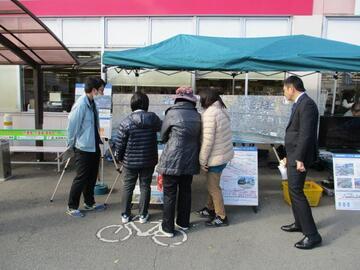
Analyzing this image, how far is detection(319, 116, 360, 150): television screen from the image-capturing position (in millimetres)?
6914

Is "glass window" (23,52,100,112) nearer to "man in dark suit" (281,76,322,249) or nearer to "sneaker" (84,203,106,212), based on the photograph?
"sneaker" (84,203,106,212)

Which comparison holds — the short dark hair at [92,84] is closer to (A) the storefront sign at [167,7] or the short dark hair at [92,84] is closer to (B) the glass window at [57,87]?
(A) the storefront sign at [167,7]

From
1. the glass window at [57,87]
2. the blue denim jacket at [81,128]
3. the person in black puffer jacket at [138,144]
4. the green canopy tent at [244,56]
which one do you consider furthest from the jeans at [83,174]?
the glass window at [57,87]

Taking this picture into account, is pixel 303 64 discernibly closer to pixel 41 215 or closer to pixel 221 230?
pixel 221 230

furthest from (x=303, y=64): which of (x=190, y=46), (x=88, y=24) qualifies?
(x=88, y=24)

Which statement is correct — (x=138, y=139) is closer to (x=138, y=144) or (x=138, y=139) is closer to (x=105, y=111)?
(x=138, y=144)

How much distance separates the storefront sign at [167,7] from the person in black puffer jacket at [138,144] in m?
5.59

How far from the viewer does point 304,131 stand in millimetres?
3691

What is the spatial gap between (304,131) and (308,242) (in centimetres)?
125

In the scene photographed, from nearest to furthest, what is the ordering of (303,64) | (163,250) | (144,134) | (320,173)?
(163,250) → (144,134) → (303,64) → (320,173)

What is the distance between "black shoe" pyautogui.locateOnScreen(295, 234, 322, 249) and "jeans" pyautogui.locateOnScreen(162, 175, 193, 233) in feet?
4.41

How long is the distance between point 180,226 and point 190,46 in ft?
10.7

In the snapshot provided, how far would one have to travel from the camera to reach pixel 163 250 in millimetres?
3748

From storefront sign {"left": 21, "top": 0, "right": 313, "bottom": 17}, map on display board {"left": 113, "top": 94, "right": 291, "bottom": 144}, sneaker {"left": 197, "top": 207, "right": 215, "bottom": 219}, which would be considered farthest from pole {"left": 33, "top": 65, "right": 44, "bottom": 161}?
sneaker {"left": 197, "top": 207, "right": 215, "bottom": 219}
